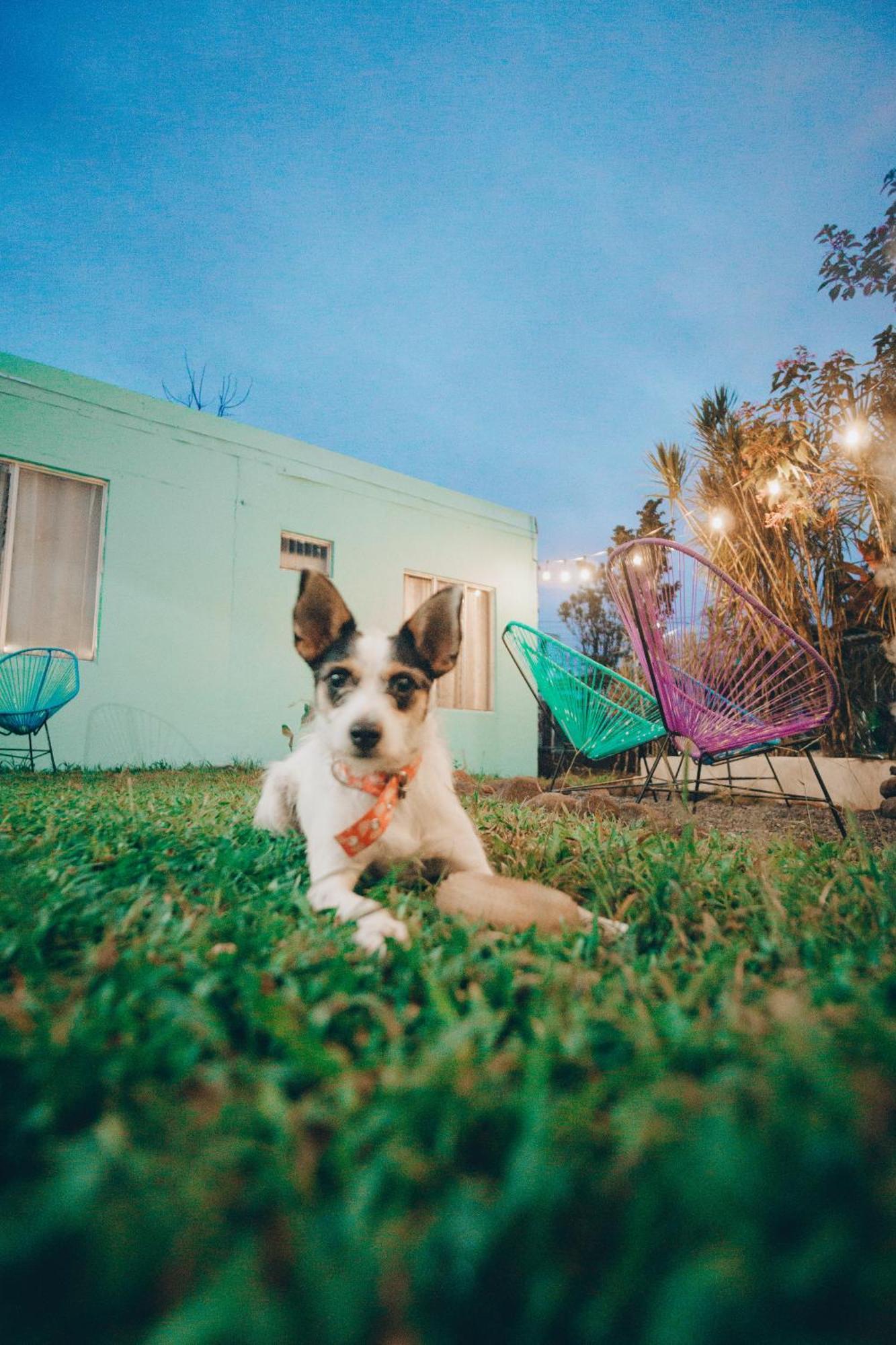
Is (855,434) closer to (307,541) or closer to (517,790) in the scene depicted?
(517,790)

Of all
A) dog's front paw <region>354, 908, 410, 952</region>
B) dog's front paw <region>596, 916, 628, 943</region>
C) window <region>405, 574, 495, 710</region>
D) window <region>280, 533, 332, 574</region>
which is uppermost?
window <region>280, 533, 332, 574</region>

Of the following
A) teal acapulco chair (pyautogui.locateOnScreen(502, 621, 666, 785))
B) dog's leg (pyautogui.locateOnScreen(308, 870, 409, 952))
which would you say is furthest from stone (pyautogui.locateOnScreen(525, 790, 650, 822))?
dog's leg (pyautogui.locateOnScreen(308, 870, 409, 952))

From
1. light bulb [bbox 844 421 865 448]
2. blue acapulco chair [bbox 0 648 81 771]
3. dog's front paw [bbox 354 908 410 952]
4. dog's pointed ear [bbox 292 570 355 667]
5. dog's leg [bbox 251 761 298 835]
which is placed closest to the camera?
dog's front paw [bbox 354 908 410 952]

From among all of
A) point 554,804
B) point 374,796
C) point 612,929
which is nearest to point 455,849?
point 374,796

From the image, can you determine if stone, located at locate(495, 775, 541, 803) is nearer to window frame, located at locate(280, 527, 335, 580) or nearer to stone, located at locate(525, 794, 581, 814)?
stone, located at locate(525, 794, 581, 814)

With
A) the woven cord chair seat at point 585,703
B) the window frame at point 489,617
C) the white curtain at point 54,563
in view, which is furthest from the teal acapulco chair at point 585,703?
the white curtain at point 54,563

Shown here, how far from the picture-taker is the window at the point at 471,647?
912cm

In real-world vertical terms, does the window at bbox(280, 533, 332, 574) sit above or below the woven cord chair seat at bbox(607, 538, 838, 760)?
above

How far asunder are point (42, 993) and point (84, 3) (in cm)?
4261

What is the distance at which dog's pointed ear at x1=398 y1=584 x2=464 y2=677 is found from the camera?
207 cm

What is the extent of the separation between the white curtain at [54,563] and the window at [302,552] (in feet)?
6.79

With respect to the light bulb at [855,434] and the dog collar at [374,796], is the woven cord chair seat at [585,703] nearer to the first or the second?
the dog collar at [374,796]

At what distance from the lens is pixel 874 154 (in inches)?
170

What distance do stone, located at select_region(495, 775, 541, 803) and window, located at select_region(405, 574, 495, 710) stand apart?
13.7 ft
